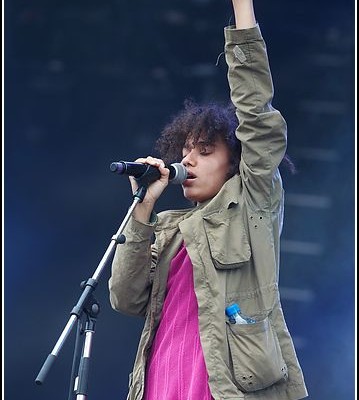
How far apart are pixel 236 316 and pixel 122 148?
6.39 feet

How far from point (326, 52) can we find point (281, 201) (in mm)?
1622

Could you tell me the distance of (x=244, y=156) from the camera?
7.76 feet

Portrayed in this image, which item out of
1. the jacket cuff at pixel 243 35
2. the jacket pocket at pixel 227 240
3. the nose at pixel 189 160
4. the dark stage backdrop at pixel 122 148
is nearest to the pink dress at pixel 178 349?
the jacket pocket at pixel 227 240

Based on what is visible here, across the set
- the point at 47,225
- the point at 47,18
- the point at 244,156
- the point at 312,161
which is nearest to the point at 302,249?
the point at 312,161

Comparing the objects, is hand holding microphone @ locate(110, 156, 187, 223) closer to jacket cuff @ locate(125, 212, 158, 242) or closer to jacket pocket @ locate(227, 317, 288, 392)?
jacket cuff @ locate(125, 212, 158, 242)

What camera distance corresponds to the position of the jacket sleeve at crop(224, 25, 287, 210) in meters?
2.32

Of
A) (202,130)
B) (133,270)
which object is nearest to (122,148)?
(202,130)

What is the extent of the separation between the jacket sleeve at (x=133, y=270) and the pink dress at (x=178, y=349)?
0.07 metres

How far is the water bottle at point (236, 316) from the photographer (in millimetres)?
2248

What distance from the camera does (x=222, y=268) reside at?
2.29m

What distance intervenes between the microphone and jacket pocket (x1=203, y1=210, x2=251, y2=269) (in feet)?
0.41

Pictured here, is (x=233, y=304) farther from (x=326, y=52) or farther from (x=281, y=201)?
(x=326, y=52)

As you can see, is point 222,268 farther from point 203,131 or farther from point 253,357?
point 203,131

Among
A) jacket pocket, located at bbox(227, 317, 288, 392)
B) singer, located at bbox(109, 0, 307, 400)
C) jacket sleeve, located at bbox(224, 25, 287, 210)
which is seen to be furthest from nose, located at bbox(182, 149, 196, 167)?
jacket pocket, located at bbox(227, 317, 288, 392)
